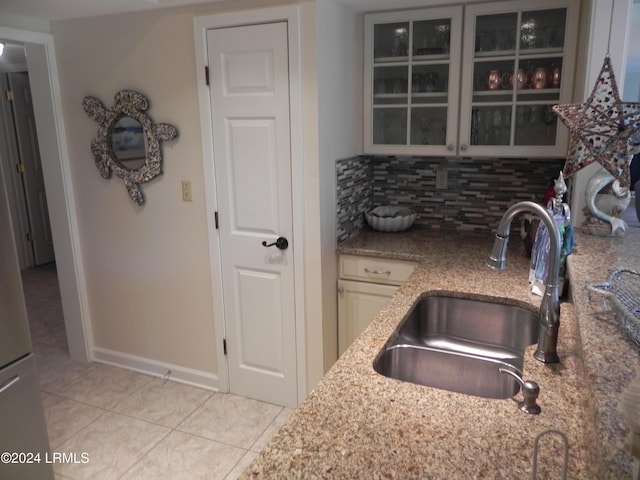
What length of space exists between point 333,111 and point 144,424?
6.33ft

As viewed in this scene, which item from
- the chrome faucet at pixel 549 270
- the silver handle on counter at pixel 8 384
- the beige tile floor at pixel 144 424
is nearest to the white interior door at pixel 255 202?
the beige tile floor at pixel 144 424

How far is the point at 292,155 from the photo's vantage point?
2.43m

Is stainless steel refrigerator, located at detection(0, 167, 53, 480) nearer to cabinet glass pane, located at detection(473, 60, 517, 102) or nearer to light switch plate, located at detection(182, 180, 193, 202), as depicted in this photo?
light switch plate, located at detection(182, 180, 193, 202)

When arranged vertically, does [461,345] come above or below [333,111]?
below

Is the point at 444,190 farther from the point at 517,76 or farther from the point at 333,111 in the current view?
the point at 333,111

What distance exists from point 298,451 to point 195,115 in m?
2.03

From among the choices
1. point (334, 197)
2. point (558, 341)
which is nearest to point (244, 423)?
point (334, 197)

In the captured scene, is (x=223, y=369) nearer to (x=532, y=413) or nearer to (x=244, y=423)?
(x=244, y=423)

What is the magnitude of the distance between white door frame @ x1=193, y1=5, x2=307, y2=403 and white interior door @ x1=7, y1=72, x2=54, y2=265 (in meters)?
3.19

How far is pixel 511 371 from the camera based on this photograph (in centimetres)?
144

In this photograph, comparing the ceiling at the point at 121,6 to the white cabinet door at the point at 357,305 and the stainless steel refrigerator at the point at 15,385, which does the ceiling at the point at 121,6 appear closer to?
the stainless steel refrigerator at the point at 15,385

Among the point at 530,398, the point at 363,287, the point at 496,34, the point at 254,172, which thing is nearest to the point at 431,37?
the point at 496,34

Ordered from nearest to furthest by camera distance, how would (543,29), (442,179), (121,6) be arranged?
(543,29), (121,6), (442,179)

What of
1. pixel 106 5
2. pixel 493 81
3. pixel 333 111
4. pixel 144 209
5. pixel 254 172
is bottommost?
pixel 144 209
